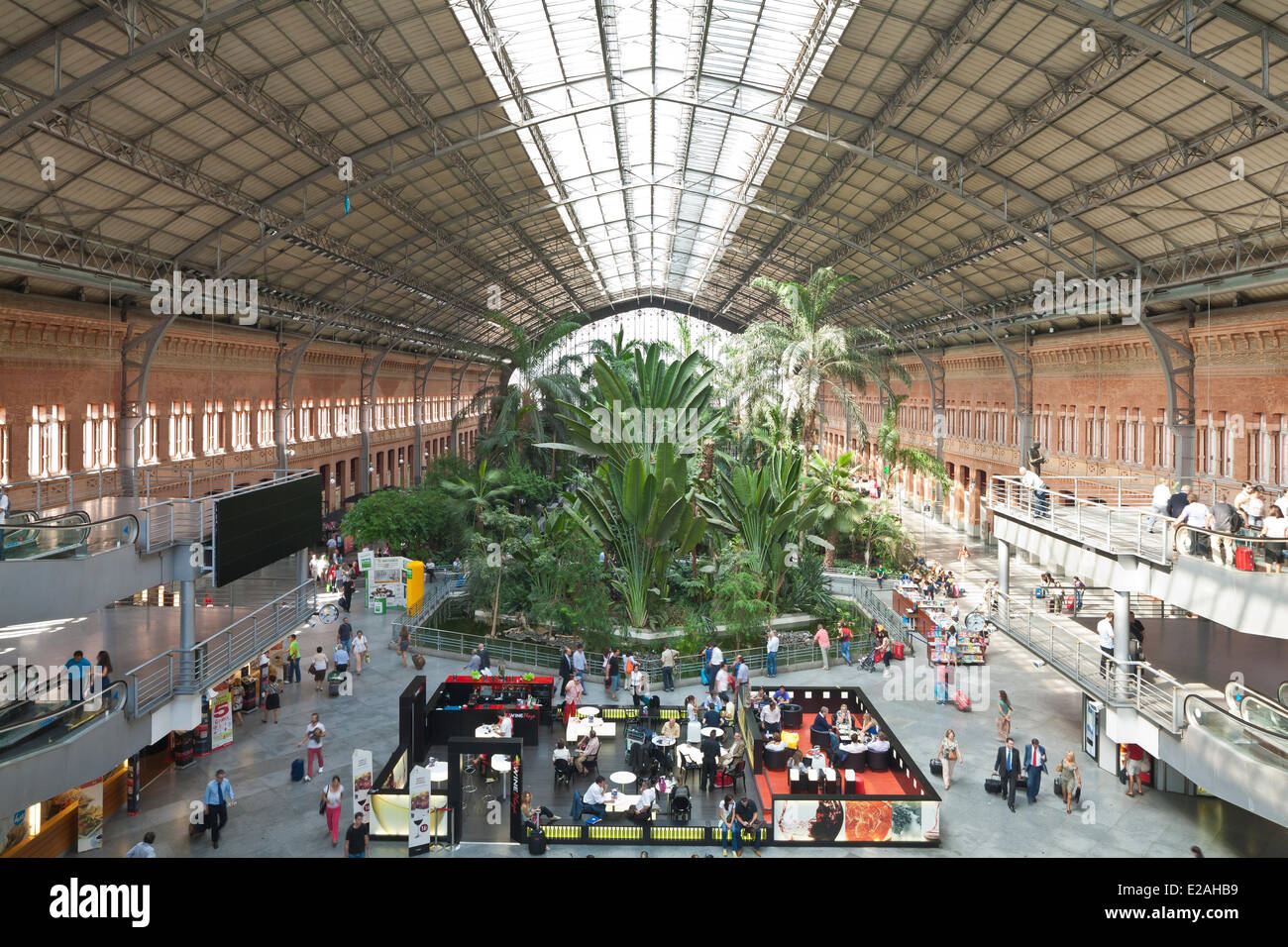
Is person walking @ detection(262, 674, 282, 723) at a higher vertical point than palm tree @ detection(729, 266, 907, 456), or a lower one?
lower

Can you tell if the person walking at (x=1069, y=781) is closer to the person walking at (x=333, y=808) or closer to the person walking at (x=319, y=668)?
the person walking at (x=333, y=808)

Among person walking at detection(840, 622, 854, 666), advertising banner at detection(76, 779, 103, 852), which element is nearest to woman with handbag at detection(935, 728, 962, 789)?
person walking at detection(840, 622, 854, 666)

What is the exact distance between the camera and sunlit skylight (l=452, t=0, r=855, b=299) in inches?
886

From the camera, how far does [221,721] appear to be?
1641cm

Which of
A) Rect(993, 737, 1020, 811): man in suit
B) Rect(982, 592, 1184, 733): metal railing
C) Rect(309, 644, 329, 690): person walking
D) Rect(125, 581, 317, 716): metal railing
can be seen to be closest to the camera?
Rect(125, 581, 317, 716): metal railing

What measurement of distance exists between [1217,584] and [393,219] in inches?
1107

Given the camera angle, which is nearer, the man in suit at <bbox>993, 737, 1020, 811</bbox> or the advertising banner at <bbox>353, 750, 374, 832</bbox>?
the advertising banner at <bbox>353, 750, 374, 832</bbox>

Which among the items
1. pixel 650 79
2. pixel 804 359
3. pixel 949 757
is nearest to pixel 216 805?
pixel 949 757

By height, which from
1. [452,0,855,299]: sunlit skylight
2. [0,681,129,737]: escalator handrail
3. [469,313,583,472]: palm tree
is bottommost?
[0,681,129,737]: escalator handrail

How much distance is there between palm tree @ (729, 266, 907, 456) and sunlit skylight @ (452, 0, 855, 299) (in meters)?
5.25

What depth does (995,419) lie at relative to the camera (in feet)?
131

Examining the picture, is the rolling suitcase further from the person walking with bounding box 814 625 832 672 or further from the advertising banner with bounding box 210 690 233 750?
the person walking with bounding box 814 625 832 672

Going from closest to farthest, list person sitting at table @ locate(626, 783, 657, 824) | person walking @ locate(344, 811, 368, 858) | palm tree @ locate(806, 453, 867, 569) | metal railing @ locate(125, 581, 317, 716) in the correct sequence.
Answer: metal railing @ locate(125, 581, 317, 716), person walking @ locate(344, 811, 368, 858), person sitting at table @ locate(626, 783, 657, 824), palm tree @ locate(806, 453, 867, 569)

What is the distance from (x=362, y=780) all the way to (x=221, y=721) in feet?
16.6
